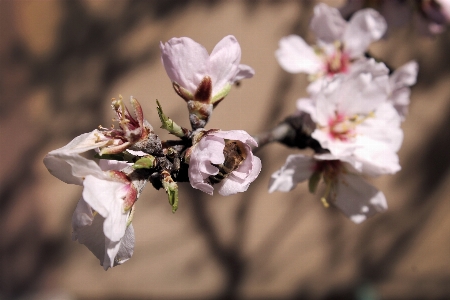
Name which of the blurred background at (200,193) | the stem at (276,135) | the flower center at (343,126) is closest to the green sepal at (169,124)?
the stem at (276,135)

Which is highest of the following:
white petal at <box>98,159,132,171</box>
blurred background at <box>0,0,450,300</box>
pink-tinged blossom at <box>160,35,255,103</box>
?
pink-tinged blossom at <box>160,35,255,103</box>

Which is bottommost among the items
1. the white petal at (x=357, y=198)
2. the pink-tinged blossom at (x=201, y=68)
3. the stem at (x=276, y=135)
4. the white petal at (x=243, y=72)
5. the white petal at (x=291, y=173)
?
the white petal at (x=357, y=198)

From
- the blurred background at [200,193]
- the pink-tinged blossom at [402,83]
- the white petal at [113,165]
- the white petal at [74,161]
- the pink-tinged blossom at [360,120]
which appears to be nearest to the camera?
the white petal at [74,161]

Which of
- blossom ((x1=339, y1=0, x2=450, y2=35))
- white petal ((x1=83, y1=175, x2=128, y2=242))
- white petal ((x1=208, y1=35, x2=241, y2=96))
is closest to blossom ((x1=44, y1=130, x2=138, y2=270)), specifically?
white petal ((x1=83, y1=175, x2=128, y2=242))

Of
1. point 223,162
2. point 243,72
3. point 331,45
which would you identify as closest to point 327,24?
point 331,45

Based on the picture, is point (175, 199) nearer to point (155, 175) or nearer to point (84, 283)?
point (155, 175)

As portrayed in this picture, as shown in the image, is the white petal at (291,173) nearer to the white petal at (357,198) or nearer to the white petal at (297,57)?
the white petal at (357,198)

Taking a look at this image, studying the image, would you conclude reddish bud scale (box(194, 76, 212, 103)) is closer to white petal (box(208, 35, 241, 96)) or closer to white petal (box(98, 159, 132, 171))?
white petal (box(208, 35, 241, 96))

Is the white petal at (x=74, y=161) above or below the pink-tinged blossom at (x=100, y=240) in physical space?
above
